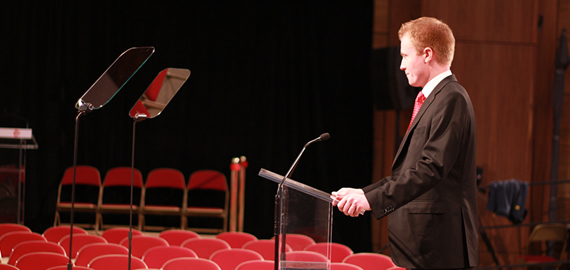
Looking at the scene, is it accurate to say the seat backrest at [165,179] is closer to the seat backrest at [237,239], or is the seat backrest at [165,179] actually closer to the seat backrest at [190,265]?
the seat backrest at [237,239]

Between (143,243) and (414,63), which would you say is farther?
(143,243)

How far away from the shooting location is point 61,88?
24.5 feet

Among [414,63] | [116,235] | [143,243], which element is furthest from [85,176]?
[414,63]

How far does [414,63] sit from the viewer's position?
2098mm

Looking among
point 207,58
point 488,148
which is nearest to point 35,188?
point 207,58

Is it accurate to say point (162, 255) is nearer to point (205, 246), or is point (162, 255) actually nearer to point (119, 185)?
point (205, 246)

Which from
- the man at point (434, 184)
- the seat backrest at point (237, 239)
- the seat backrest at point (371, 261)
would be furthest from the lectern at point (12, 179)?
the man at point (434, 184)

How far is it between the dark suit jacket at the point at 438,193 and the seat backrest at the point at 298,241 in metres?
Result: 0.55

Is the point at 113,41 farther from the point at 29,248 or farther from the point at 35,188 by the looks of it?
the point at 29,248

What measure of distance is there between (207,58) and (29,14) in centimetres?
250

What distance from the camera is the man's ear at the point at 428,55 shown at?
2.07m

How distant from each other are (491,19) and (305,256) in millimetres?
4984

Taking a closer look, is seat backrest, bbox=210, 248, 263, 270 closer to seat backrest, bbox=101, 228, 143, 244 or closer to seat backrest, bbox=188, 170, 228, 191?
seat backrest, bbox=101, 228, 143, 244

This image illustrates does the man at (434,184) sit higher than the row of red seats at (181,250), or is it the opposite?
the man at (434,184)
